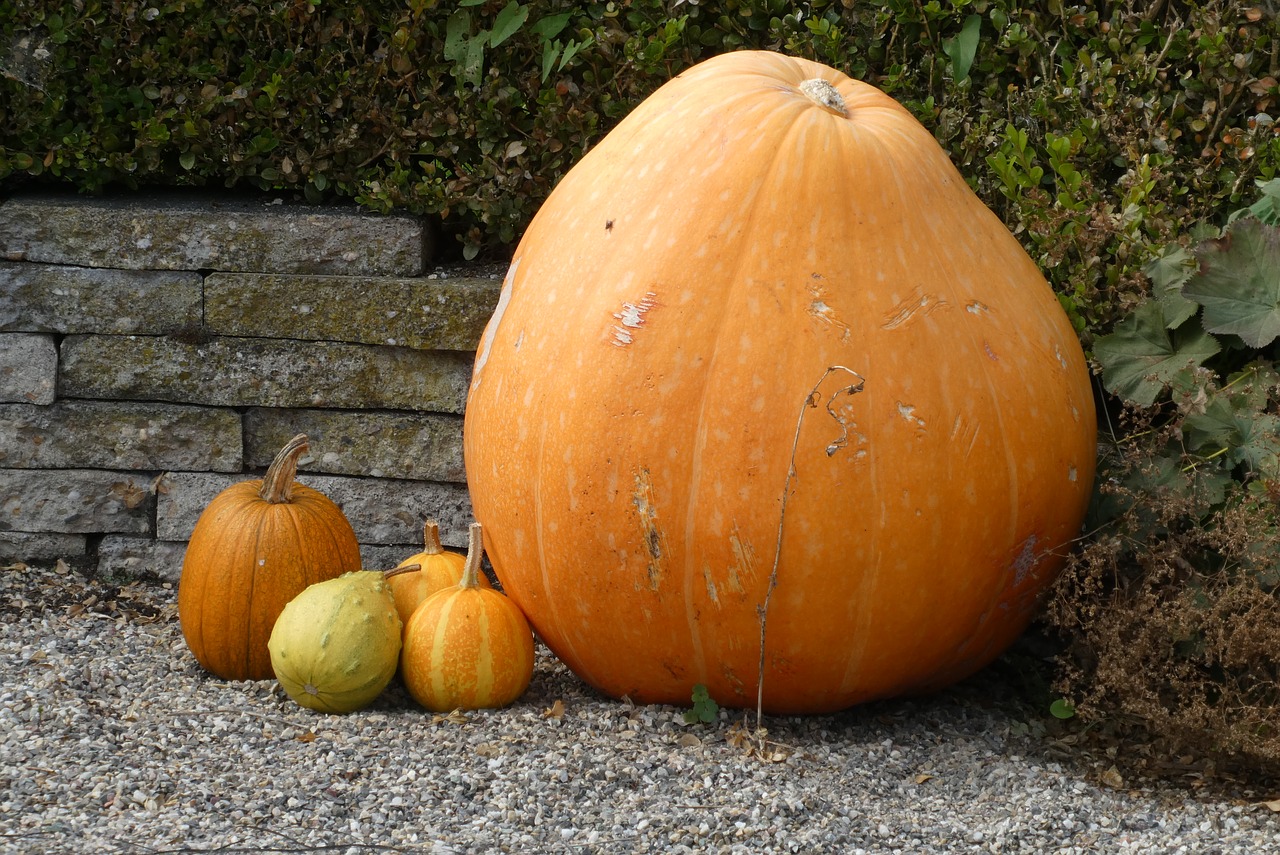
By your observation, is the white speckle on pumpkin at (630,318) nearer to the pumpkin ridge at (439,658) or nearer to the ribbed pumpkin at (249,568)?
the pumpkin ridge at (439,658)

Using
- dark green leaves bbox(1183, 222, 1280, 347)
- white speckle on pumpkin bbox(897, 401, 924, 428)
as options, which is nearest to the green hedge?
dark green leaves bbox(1183, 222, 1280, 347)

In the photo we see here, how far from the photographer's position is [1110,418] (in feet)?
9.36

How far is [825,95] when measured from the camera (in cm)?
252

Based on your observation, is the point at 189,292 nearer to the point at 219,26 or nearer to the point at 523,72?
the point at 219,26

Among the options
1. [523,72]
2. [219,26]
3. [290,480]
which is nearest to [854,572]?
[290,480]

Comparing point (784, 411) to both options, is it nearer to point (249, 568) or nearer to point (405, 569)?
point (405, 569)

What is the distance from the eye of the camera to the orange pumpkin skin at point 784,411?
2.31 meters

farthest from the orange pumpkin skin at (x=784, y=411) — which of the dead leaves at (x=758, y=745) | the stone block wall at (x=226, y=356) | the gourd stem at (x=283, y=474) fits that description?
the stone block wall at (x=226, y=356)

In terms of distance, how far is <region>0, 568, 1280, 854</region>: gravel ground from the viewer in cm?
208

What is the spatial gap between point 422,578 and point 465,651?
0.87 ft

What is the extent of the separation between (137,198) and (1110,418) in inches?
98.0

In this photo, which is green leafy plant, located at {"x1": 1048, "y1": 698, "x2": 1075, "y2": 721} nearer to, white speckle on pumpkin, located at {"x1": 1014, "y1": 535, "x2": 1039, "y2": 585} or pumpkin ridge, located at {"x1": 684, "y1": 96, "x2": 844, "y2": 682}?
white speckle on pumpkin, located at {"x1": 1014, "y1": 535, "x2": 1039, "y2": 585}

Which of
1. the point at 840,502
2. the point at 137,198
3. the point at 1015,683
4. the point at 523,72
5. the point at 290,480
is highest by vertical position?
the point at 523,72

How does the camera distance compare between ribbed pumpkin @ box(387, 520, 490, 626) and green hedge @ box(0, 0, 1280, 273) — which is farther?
green hedge @ box(0, 0, 1280, 273)
